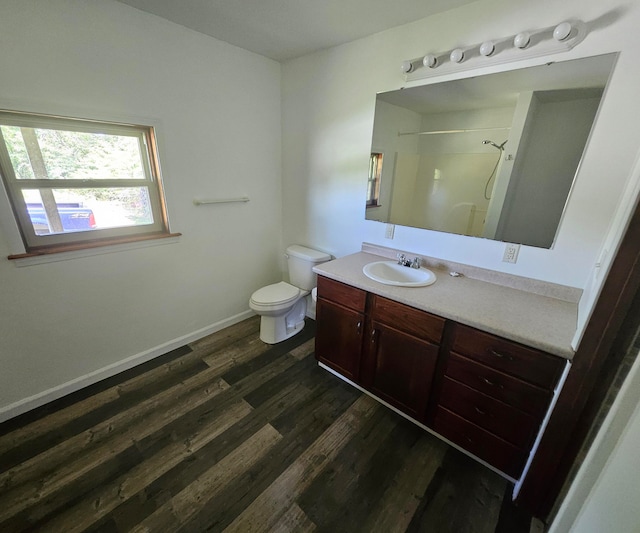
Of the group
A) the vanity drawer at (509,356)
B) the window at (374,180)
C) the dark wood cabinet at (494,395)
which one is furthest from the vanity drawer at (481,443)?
the window at (374,180)

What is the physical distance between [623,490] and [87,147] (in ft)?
8.62

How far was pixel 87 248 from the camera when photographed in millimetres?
1744

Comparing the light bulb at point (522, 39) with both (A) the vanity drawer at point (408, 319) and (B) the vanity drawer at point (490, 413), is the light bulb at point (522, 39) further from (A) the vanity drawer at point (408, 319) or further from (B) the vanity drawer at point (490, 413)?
(B) the vanity drawer at point (490, 413)

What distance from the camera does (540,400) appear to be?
3.93 feet

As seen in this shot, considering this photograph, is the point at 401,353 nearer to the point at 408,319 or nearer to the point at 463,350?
the point at 408,319

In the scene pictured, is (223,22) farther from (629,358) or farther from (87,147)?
(629,358)

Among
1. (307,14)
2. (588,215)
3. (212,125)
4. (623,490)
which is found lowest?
(623,490)

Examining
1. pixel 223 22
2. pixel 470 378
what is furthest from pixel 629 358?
pixel 223 22

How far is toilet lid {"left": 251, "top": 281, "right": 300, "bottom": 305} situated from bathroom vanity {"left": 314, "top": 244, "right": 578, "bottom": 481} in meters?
0.52

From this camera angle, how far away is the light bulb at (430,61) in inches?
62.8

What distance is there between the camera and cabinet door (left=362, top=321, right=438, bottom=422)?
1535 millimetres

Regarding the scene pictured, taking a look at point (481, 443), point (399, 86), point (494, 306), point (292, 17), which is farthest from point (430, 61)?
point (481, 443)

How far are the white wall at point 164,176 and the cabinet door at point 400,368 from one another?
1542 mm

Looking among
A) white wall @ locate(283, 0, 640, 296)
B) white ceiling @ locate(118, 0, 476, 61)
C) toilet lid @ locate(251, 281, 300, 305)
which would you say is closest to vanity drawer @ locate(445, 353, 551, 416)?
white wall @ locate(283, 0, 640, 296)
